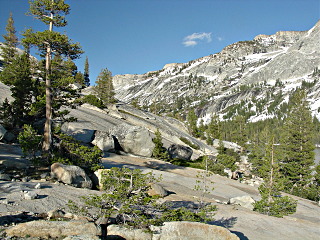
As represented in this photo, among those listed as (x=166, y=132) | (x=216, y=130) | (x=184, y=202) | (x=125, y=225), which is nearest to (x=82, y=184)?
(x=184, y=202)

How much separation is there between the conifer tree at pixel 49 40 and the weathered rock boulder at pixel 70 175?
2926 millimetres

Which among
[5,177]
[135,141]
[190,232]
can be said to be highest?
[135,141]

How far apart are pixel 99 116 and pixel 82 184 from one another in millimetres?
31303

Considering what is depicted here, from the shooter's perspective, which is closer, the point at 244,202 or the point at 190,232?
the point at 190,232

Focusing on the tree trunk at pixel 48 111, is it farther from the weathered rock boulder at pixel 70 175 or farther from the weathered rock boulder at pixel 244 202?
the weathered rock boulder at pixel 244 202

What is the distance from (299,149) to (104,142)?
136 feet

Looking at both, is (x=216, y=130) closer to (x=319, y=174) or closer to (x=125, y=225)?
(x=319, y=174)

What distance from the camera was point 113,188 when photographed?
1003 cm

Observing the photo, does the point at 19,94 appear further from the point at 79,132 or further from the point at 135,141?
the point at 135,141

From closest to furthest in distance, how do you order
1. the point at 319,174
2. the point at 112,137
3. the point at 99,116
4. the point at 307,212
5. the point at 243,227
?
the point at 243,227 → the point at 307,212 → the point at 112,137 → the point at 319,174 → the point at 99,116

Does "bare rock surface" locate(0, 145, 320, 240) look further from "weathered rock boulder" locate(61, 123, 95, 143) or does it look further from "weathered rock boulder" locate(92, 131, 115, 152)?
"weathered rock boulder" locate(92, 131, 115, 152)

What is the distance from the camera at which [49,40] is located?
19844 millimetres

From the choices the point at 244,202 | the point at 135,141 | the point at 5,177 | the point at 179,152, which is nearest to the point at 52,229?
the point at 5,177

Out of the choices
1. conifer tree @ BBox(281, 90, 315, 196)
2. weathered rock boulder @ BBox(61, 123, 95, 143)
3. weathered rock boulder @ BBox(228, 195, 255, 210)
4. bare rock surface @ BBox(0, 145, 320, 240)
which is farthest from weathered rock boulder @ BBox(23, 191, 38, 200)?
conifer tree @ BBox(281, 90, 315, 196)
